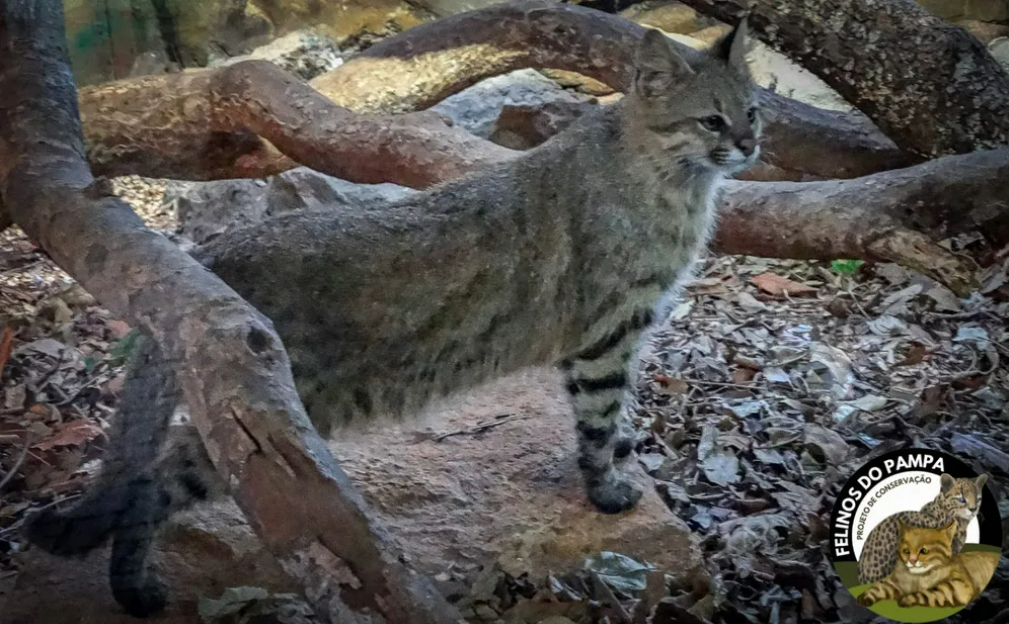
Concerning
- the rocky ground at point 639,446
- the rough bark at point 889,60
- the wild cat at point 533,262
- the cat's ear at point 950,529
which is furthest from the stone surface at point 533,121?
the cat's ear at point 950,529

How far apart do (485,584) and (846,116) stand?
7.76ft

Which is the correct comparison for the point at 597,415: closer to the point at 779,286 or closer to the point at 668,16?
the point at 779,286

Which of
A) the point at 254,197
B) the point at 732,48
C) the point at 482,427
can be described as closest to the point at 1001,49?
the point at 732,48

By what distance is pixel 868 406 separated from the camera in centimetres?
194

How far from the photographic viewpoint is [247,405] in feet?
4.75

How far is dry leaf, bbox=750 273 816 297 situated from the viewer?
2.56m

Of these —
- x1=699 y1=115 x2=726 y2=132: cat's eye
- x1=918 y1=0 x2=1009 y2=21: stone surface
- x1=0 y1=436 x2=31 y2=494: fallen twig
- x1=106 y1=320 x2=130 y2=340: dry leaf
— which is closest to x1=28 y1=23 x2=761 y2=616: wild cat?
x1=699 y1=115 x2=726 y2=132: cat's eye

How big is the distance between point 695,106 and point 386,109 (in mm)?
1328

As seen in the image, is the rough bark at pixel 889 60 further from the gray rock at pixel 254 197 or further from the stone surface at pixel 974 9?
the gray rock at pixel 254 197

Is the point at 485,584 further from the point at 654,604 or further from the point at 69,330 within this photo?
the point at 69,330

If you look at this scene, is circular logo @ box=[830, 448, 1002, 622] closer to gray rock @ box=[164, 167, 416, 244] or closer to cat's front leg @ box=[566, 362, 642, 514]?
cat's front leg @ box=[566, 362, 642, 514]

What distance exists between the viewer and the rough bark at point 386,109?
2523 millimetres

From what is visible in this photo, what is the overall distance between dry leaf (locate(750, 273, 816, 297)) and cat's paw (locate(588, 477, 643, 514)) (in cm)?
77

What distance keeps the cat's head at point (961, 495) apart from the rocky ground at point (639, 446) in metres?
0.08
